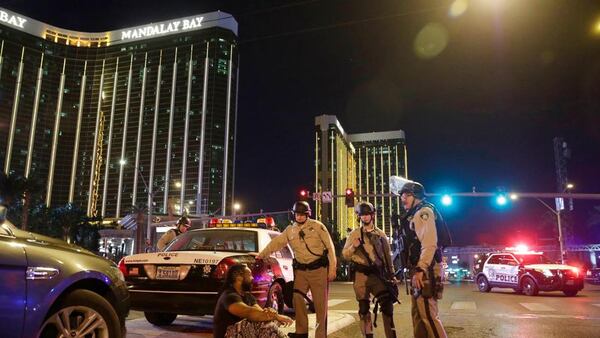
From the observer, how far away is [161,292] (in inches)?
268

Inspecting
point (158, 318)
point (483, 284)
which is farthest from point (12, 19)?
point (158, 318)

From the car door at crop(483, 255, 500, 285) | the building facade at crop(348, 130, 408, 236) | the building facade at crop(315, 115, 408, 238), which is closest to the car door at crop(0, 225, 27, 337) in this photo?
the car door at crop(483, 255, 500, 285)

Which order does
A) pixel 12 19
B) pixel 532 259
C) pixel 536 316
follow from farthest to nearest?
pixel 12 19 < pixel 532 259 < pixel 536 316

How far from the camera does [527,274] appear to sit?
56.2 feet

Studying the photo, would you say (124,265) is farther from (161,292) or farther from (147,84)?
(147,84)

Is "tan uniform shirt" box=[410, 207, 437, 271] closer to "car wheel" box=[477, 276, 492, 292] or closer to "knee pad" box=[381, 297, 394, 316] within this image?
"knee pad" box=[381, 297, 394, 316]

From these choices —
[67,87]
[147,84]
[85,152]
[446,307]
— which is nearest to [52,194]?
[85,152]

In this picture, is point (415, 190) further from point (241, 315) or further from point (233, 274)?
point (241, 315)

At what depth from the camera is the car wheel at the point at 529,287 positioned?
662 inches

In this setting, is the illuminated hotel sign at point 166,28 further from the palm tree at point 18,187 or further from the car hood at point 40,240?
the car hood at point 40,240

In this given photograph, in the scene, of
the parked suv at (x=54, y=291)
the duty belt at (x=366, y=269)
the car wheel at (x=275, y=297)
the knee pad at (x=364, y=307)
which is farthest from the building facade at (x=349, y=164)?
the parked suv at (x=54, y=291)

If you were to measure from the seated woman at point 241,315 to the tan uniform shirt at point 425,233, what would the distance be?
68.6 inches

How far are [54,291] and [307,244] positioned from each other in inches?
110

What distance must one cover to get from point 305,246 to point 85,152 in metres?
119
